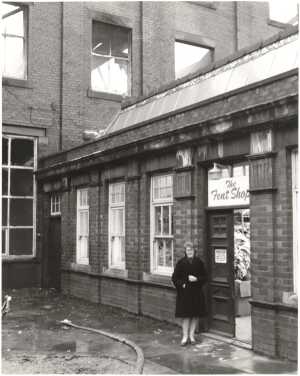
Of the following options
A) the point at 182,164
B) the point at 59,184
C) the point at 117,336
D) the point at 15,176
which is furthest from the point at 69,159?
the point at 117,336

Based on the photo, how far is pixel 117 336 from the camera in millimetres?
9570

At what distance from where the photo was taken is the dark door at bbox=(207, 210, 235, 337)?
934cm

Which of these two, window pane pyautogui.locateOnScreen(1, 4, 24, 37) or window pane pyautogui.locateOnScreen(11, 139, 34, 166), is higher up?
window pane pyautogui.locateOnScreen(1, 4, 24, 37)

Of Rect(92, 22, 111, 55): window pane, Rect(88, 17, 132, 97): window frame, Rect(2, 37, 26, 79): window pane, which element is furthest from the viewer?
Rect(92, 22, 111, 55): window pane

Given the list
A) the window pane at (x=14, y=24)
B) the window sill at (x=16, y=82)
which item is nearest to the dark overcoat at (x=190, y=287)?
the window sill at (x=16, y=82)

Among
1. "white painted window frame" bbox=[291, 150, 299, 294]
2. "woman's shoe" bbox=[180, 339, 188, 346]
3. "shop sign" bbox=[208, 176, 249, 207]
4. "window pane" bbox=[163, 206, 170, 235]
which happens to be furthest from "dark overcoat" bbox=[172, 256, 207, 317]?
"window pane" bbox=[163, 206, 170, 235]

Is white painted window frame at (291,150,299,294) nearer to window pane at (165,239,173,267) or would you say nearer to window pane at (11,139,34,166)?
window pane at (165,239,173,267)

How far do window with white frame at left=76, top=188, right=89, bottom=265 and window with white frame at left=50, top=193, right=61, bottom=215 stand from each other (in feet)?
5.87

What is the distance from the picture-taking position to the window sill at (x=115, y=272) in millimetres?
12337

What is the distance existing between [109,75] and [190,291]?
1222 cm

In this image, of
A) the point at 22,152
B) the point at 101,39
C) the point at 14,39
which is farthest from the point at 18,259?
the point at 101,39

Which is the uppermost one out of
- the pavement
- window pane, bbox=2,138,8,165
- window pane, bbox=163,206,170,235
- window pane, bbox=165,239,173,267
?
window pane, bbox=2,138,8,165

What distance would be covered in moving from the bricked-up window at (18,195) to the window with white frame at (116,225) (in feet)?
17.1

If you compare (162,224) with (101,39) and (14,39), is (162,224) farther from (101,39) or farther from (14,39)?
(101,39)
